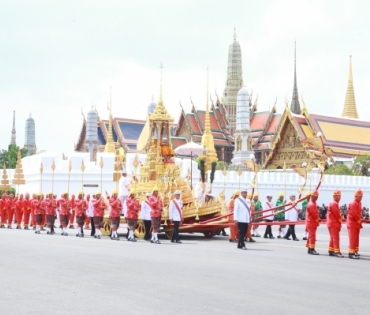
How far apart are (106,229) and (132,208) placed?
6.89 feet

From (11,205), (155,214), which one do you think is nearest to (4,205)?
(11,205)

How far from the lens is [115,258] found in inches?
454

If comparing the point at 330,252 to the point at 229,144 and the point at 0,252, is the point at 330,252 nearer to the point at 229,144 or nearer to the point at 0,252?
the point at 0,252

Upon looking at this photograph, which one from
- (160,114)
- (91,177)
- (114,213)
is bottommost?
(114,213)

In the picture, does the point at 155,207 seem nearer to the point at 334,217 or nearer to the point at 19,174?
the point at 334,217

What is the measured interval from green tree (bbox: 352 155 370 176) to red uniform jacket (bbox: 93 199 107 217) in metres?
29.7

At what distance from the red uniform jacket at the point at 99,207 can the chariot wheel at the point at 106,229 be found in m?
0.61

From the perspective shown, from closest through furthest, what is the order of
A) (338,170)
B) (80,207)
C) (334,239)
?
(334,239)
(80,207)
(338,170)

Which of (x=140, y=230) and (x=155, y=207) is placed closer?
(x=155, y=207)

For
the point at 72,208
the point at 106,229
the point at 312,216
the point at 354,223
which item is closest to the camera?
the point at 354,223

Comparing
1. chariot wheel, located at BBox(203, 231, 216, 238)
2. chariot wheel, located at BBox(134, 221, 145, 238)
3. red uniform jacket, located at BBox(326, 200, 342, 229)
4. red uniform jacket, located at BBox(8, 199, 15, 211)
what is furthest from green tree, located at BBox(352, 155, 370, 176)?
red uniform jacket, located at BBox(326, 200, 342, 229)

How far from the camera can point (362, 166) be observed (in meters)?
45.1

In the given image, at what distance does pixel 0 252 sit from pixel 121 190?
675 centimetres

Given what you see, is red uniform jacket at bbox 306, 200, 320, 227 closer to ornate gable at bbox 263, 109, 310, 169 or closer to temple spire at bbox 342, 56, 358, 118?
ornate gable at bbox 263, 109, 310, 169
